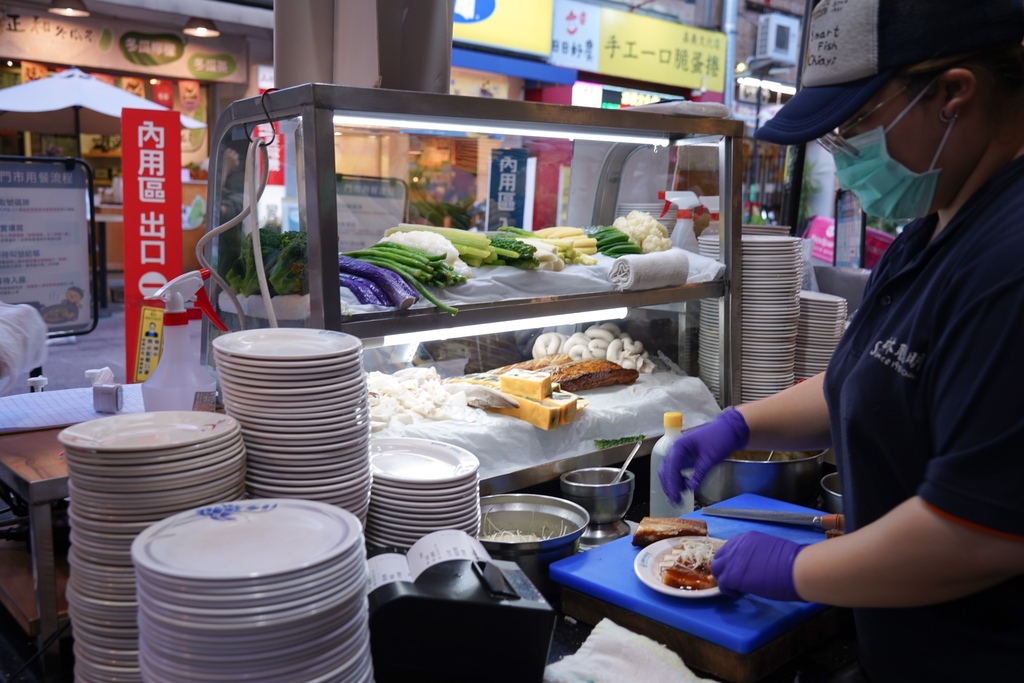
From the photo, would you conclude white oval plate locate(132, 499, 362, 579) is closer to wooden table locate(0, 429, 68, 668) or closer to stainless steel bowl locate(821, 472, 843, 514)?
wooden table locate(0, 429, 68, 668)

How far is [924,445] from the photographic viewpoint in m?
1.46

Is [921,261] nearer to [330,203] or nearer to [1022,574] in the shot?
[1022,574]

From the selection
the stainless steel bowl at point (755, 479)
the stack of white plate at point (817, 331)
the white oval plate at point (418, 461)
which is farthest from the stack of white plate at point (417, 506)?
the stack of white plate at point (817, 331)

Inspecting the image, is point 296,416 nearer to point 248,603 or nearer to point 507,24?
point 248,603

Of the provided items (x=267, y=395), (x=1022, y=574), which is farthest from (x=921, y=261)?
(x=267, y=395)

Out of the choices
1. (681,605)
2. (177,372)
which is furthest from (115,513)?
A: (681,605)

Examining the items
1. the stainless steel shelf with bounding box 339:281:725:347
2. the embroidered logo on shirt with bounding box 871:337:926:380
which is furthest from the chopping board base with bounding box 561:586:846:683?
the stainless steel shelf with bounding box 339:281:725:347

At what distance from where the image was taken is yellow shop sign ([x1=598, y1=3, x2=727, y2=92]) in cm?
1113

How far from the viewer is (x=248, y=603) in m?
1.14

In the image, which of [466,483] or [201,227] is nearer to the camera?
[466,483]

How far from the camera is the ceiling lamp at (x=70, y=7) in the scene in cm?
860

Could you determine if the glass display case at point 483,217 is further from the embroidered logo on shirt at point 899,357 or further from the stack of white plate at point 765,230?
the embroidered logo on shirt at point 899,357

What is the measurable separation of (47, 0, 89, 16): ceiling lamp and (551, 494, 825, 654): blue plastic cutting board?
9085 mm

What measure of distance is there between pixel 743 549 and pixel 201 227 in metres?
11.0
